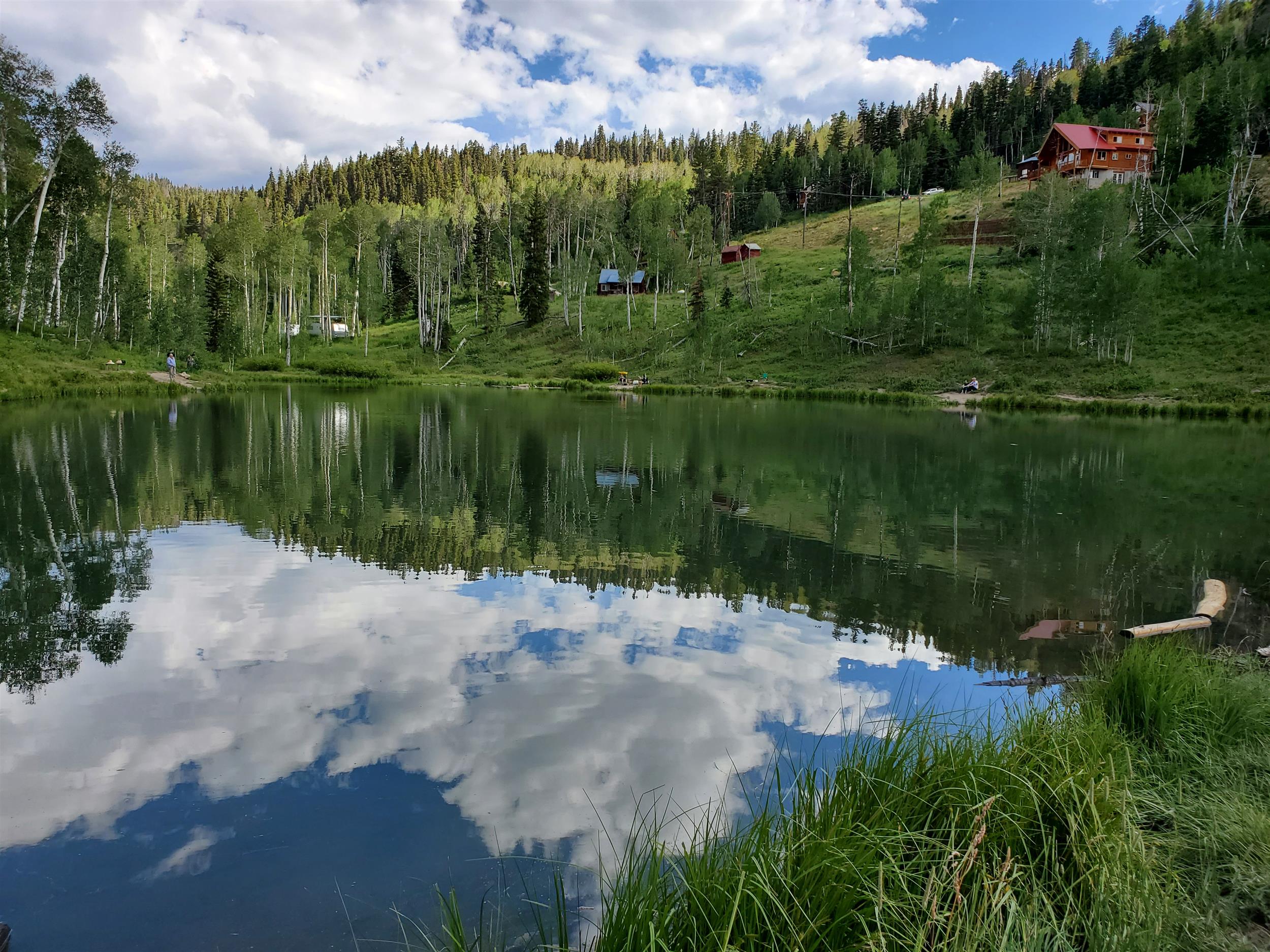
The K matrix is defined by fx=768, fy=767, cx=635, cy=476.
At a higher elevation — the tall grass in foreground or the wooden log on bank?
the tall grass in foreground

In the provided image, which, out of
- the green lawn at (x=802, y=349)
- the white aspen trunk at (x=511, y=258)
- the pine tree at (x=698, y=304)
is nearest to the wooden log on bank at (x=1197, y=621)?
the green lawn at (x=802, y=349)

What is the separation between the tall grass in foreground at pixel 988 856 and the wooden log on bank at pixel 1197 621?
313 cm

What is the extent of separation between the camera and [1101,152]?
82.8m

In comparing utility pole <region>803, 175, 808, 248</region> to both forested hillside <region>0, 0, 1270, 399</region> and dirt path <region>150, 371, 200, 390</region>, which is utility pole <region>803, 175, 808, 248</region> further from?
dirt path <region>150, 371, 200, 390</region>

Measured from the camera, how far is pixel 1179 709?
17.7 ft

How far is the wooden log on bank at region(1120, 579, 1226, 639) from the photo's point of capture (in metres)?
8.34

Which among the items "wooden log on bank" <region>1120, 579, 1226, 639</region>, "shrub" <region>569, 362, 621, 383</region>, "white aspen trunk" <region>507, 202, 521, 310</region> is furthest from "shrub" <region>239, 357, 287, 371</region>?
"wooden log on bank" <region>1120, 579, 1226, 639</region>

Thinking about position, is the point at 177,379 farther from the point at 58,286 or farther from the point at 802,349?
the point at 802,349

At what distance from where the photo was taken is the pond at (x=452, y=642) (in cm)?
453

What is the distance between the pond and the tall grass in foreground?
962 millimetres

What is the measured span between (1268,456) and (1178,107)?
220 feet

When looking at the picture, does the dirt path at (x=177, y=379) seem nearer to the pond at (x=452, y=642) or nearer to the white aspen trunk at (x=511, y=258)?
the pond at (x=452, y=642)

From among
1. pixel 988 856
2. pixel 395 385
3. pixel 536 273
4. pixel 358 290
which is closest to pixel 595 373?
pixel 395 385

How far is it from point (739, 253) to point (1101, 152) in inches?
1564
